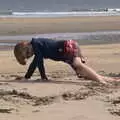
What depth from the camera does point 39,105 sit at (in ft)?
21.6

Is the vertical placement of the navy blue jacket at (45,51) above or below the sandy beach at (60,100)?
above

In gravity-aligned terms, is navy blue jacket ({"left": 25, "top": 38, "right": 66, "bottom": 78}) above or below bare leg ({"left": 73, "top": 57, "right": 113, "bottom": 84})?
above

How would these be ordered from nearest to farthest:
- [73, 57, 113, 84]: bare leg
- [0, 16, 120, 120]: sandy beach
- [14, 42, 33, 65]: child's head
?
[0, 16, 120, 120]: sandy beach, [14, 42, 33, 65]: child's head, [73, 57, 113, 84]: bare leg

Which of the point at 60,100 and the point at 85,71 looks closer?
the point at 60,100

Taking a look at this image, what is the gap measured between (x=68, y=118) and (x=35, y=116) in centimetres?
39

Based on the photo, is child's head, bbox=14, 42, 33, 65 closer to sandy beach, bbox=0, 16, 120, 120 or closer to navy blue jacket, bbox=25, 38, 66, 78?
navy blue jacket, bbox=25, 38, 66, 78

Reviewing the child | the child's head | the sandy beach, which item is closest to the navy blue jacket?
the child

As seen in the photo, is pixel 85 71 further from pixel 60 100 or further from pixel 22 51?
pixel 60 100

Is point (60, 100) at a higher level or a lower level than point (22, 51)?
lower

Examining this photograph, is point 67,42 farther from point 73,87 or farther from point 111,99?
point 111,99

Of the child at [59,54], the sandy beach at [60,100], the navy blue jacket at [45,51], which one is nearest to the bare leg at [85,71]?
the child at [59,54]

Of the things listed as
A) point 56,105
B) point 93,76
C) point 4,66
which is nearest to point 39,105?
point 56,105

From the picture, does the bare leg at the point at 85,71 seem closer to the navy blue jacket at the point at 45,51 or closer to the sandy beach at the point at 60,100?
the sandy beach at the point at 60,100

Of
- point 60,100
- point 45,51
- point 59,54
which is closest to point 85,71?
point 59,54
